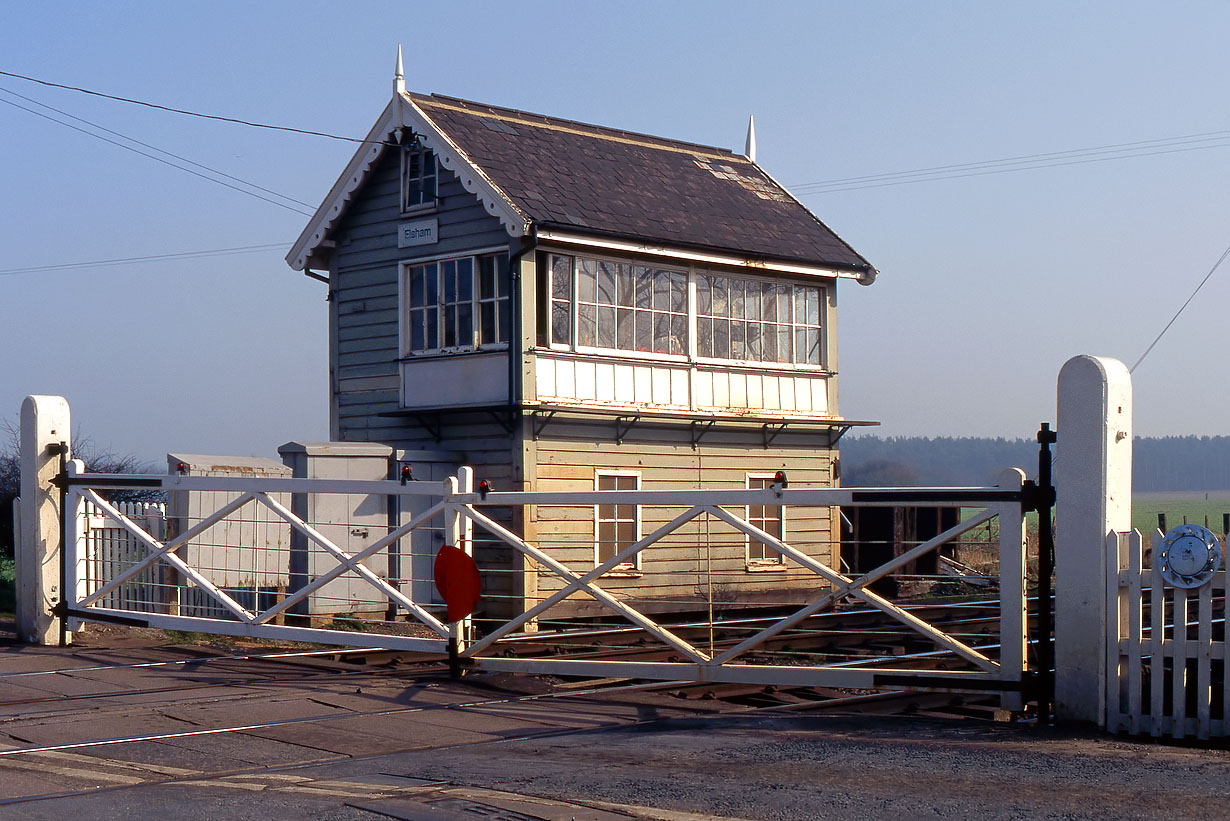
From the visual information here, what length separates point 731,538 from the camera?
70.1 feet

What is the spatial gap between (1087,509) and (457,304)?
1310 cm

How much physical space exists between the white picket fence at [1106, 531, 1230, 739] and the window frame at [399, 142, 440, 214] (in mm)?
14066

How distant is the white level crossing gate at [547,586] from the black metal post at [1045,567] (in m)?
0.11

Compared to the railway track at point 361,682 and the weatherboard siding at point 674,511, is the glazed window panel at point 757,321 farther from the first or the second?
the railway track at point 361,682

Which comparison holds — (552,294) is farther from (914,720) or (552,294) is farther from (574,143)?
(914,720)

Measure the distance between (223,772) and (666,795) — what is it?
2306 mm

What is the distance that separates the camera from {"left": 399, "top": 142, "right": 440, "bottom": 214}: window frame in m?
19.7

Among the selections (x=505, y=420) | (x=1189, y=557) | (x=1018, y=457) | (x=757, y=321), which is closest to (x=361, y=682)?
(x=1189, y=557)

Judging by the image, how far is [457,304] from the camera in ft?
63.5

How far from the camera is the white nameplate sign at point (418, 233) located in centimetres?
1972

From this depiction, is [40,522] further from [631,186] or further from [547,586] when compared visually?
[631,186]

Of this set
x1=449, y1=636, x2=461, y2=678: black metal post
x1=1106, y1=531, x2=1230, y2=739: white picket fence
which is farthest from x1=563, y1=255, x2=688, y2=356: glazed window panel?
x1=1106, y1=531, x2=1230, y2=739: white picket fence

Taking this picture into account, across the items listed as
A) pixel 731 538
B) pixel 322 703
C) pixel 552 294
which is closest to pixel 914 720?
pixel 322 703

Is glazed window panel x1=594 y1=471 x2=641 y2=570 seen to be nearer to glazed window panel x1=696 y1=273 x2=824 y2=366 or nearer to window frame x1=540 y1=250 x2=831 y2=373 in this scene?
window frame x1=540 y1=250 x2=831 y2=373
